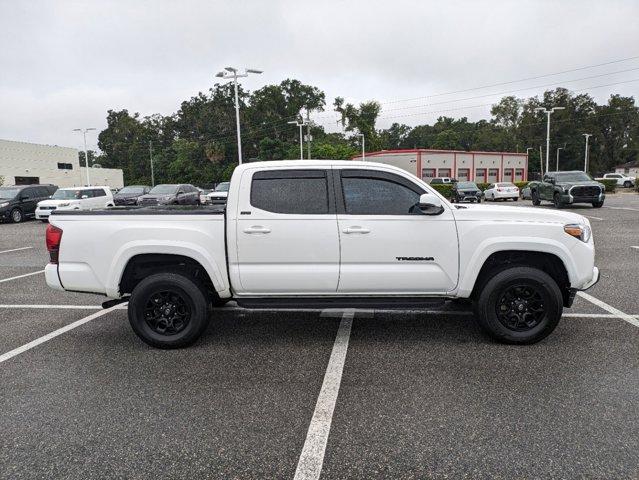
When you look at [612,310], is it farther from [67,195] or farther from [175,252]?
[67,195]

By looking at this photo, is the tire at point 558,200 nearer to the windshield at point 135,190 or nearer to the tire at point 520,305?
the tire at point 520,305

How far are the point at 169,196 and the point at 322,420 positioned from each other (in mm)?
21852

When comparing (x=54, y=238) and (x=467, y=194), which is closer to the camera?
(x=54, y=238)

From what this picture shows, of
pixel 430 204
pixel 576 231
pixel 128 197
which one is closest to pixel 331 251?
pixel 430 204

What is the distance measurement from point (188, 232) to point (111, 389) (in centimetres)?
159

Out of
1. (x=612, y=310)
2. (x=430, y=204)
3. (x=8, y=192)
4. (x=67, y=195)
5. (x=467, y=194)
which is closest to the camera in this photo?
(x=430, y=204)

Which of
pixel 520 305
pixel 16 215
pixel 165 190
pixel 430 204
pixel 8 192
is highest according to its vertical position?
pixel 8 192

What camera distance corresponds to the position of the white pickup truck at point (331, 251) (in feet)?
15.6

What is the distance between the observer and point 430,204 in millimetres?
4629

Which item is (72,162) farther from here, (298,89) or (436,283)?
(436,283)

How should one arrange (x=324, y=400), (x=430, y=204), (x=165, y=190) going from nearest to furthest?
(x=324, y=400) → (x=430, y=204) → (x=165, y=190)

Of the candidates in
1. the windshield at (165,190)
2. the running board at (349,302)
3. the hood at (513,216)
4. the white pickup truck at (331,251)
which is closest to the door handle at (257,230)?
the white pickup truck at (331,251)

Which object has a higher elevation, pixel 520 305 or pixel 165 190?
pixel 165 190

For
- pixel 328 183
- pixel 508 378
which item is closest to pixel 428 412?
pixel 508 378
